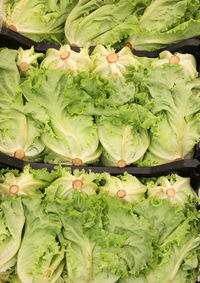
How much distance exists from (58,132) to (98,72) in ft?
2.27

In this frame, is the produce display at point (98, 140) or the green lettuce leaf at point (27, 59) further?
the green lettuce leaf at point (27, 59)

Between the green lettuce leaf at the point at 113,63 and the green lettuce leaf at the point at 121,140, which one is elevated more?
the green lettuce leaf at the point at 113,63

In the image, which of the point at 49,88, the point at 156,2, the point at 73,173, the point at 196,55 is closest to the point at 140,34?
the point at 156,2

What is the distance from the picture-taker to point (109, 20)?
11.8ft

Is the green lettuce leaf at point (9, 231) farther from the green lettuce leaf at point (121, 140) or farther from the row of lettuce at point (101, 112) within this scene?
the green lettuce leaf at point (121, 140)

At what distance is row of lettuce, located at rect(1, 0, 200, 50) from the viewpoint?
355 cm

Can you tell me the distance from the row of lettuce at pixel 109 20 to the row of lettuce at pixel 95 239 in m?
1.74

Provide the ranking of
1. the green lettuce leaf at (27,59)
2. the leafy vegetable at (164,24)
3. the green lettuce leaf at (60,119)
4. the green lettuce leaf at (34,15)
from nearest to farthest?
1. the green lettuce leaf at (60,119)
2. the green lettuce leaf at (27,59)
3. the leafy vegetable at (164,24)
4. the green lettuce leaf at (34,15)

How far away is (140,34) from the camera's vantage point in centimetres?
366

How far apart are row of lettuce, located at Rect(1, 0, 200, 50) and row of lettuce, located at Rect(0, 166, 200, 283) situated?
Result: 1.74 meters

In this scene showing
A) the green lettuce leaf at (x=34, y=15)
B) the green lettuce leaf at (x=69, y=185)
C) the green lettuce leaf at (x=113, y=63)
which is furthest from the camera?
the green lettuce leaf at (x=34, y=15)

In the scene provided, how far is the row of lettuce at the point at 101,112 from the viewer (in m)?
3.07

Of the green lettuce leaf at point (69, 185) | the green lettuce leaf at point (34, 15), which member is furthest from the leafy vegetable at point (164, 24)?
the green lettuce leaf at point (69, 185)

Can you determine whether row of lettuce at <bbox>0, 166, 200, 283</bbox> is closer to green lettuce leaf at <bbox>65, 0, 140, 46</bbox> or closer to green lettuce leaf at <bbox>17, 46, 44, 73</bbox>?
Result: green lettuce leaf at <bbox>17, 46, 44, 73</bbox>
